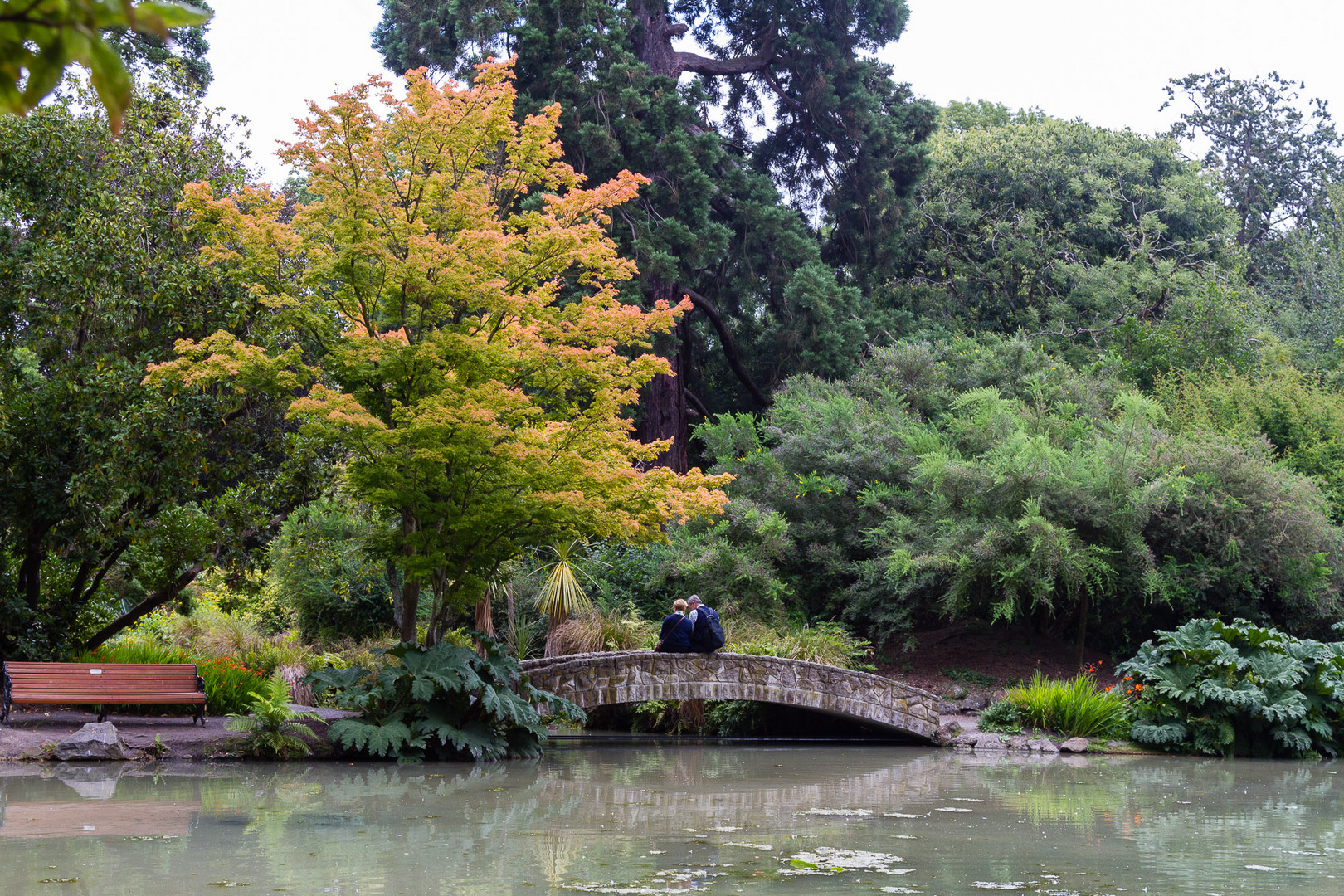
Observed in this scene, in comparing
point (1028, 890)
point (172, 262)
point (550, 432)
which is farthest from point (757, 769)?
point (172, 262)

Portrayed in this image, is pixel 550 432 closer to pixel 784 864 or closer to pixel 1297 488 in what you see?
pixel 784 864

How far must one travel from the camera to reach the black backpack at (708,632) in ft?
52.7

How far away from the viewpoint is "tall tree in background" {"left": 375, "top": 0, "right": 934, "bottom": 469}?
81.8 feet

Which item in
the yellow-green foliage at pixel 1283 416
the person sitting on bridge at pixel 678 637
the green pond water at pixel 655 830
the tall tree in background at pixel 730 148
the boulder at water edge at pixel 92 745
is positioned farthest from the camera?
the tall tree in background at pixel 730 148

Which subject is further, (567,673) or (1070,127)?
(1070,127)

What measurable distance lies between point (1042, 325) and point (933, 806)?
24554 millimetres

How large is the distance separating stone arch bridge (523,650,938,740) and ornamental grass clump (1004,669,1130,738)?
147 centimetres

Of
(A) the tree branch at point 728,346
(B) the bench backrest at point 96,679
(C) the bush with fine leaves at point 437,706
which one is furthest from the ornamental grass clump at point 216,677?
(A) the tree branch at point 728,346

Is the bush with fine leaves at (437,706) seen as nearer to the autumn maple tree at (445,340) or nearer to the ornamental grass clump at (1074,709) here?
the autumn maple tree at (445,340)

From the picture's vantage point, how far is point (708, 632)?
16.0m

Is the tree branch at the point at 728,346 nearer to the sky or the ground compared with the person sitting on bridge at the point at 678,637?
nearer to the sky

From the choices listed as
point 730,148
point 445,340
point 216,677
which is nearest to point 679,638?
point 445,340

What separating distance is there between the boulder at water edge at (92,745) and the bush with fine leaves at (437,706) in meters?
2.04

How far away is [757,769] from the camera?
44.5ft
